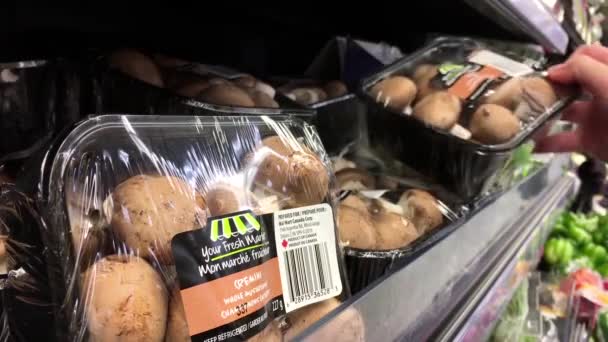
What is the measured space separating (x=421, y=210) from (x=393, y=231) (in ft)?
0.42

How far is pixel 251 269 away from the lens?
48 centimetres


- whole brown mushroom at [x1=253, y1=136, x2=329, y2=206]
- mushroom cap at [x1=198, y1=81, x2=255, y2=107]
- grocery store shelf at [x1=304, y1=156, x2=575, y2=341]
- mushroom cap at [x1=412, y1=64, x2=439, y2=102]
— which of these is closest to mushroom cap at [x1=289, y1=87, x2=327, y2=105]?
mushroom cap at [x1=412, y1=64, x2=439, y2=102]

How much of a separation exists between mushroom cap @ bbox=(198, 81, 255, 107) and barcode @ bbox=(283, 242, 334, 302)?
33 centimetres

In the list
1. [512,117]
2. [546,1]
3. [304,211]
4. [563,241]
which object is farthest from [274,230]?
[563,241]

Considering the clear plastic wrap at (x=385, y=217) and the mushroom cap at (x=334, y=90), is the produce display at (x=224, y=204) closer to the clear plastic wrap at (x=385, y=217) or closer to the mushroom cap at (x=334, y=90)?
the clear plastic wrap at (x=385, y=217)

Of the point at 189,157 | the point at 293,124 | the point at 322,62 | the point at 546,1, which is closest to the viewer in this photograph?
the point at 189,157

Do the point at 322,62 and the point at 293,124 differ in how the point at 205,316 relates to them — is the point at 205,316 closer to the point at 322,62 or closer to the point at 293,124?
the point at 293,124

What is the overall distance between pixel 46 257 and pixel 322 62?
4.10 ft

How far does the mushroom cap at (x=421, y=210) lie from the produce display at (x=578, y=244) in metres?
1.30

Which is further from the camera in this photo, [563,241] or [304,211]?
[563,241]

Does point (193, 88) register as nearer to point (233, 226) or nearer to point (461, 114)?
point (233, 226)

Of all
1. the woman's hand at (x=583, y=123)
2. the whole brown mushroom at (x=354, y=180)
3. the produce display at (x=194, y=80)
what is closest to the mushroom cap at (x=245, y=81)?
the produce display at (x=194, y=80)

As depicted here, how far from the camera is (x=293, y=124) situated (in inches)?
26.4

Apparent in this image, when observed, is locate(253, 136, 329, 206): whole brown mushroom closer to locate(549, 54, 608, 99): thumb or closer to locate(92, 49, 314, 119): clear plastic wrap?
locate(92, 49, 314, 119): clear plastic wrap
